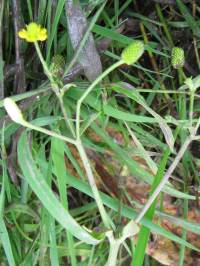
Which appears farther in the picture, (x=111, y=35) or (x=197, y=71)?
(x=197, y=71)

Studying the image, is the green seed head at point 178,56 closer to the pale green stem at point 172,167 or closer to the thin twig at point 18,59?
the pale green stem at point 172,167

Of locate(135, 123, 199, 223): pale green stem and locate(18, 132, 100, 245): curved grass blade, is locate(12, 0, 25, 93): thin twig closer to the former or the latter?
locate(18, 132, 100, 245): curved grass blade

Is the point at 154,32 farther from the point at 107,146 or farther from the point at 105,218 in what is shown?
the point at 105,218

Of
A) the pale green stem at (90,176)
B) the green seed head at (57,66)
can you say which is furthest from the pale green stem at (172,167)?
the green seed head at (57,66)

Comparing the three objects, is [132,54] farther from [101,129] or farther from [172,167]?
[101,129]

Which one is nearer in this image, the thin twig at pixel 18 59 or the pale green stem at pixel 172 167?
the pale green stem at pixel 172 167

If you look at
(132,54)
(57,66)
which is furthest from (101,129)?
(132,54)

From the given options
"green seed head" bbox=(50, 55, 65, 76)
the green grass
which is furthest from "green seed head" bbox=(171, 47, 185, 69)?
"green seed head" bbox=(50, 55, 65, 76)

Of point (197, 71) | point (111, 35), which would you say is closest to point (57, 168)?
point (111, 35)
